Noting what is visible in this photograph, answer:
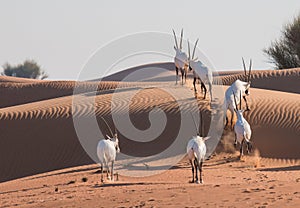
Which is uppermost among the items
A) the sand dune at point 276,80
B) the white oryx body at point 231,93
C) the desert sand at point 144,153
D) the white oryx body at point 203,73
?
the sand dune at point 276,80

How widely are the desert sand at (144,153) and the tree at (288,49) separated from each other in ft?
64.4

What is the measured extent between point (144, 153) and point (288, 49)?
26.8 metres

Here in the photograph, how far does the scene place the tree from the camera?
47.4m

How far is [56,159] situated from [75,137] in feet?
3.79

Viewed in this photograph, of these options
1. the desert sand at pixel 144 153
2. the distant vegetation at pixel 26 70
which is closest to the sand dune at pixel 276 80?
the desert sand at pixel 144 153

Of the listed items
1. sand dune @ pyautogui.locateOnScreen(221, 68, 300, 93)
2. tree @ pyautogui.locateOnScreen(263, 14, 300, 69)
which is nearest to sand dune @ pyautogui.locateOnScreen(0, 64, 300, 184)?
sand dune @ pyautogui.locateOnScreen(221, 68, 300, 93)

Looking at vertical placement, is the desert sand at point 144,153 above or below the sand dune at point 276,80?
below

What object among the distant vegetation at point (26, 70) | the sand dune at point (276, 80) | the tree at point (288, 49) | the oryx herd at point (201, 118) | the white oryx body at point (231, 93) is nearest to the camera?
the oryx herd at point (201, 118)

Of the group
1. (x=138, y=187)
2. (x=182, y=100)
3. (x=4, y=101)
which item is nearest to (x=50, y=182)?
(x=138, y=187)

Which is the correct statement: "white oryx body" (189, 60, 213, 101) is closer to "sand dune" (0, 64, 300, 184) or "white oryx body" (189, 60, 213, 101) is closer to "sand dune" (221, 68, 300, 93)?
"sand dune" (0, 64, 300, 184)

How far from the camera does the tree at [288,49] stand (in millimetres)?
47406

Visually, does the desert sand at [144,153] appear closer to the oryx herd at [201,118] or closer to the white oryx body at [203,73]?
the oryx herd at [201,118]

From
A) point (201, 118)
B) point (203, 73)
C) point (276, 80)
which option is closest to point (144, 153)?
point (201, 118)

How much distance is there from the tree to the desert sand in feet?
64.4
